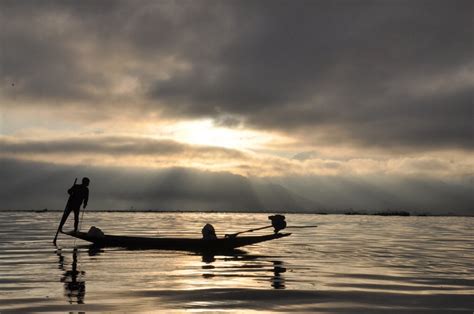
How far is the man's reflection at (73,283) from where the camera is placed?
38.9ft

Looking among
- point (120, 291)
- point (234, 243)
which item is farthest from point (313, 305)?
point (234, 243)

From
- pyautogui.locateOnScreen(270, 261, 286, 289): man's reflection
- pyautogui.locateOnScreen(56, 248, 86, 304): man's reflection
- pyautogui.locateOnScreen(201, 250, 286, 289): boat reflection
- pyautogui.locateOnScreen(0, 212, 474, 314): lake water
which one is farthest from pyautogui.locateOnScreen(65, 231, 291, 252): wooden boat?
pyautogui.locateOnScreen(56, 248, 86, 304): man's reflection

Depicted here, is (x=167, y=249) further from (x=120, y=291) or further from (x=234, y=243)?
(x=120, y=291)

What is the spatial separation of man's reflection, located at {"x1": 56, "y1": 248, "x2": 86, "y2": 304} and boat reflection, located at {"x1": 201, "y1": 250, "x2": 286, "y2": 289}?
408cm

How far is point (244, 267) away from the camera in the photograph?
18453 mm

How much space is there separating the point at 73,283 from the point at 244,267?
22.6ft

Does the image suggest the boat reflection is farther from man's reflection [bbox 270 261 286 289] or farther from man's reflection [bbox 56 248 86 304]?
man's reflection [bbox 56 248 86 304]

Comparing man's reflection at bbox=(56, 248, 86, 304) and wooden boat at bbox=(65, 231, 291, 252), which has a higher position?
wooden boat at bbox=(65, 231, 291, 252)

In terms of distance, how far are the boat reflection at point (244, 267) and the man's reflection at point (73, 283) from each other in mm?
4080

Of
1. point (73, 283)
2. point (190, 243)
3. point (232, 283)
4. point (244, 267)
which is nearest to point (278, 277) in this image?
point (232, 283)

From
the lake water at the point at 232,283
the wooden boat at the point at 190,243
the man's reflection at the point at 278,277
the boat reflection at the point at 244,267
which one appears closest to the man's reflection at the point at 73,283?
the lake water at the point at 232,283

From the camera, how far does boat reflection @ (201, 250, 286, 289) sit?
52.0 ft

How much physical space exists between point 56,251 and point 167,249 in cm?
575

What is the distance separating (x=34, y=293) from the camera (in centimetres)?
1244
